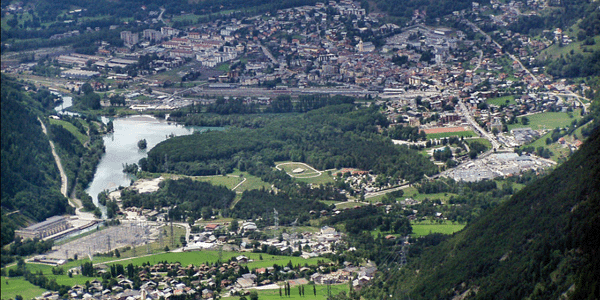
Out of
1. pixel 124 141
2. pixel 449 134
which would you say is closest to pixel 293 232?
pixel 449 134

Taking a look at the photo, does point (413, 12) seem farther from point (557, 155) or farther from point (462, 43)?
point (557, 155)

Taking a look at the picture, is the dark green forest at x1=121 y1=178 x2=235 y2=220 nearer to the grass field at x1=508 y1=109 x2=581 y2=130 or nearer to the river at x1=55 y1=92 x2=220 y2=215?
the river at x1=55 y1=92 x2=220 y2=215

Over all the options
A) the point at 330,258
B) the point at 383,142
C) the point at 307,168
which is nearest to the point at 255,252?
the point at 330,258

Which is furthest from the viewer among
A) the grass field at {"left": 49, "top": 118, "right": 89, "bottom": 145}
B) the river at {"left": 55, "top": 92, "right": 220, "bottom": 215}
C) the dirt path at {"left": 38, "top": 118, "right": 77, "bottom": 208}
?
the grass field at {"left": 49, "top": 118, "right": 89, "bottom": 145}

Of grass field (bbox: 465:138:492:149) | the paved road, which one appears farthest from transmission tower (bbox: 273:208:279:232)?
the paved road

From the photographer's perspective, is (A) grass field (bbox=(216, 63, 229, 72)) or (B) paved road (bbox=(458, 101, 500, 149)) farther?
(A) grass field (bbox=(216, 63, 229, 72))

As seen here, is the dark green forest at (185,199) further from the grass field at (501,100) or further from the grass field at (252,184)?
the grass field at (501,100)
